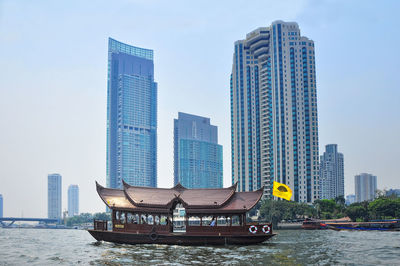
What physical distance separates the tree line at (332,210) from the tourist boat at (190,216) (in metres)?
56.7

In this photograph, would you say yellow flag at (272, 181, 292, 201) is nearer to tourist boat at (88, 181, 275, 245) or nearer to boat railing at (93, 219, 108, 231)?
tourist boat at (88, 181, 275, 245)

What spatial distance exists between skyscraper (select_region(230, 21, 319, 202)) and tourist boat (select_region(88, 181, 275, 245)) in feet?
290

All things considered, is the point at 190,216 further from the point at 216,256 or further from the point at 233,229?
the point at 216,256

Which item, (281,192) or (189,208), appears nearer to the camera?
(189,208)

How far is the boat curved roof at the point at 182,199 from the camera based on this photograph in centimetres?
4094

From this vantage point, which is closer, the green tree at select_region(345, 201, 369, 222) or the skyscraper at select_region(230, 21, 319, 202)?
the green tree at select_region(345, 201, 369, 222)

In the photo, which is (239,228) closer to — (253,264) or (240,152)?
(253,264)

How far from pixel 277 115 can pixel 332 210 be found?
3451cm

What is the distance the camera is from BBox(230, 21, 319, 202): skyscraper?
129 meters

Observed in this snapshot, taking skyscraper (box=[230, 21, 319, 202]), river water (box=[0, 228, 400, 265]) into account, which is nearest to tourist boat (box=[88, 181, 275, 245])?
river water (box=[0, 228, 400, 265])

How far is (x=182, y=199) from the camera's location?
4250 cm

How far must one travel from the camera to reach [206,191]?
143 ft

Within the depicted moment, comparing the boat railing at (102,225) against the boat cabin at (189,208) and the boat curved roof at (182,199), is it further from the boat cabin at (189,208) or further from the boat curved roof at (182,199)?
the boat curved roof at (182,199)

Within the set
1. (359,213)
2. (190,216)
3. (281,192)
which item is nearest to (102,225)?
(190,216)
